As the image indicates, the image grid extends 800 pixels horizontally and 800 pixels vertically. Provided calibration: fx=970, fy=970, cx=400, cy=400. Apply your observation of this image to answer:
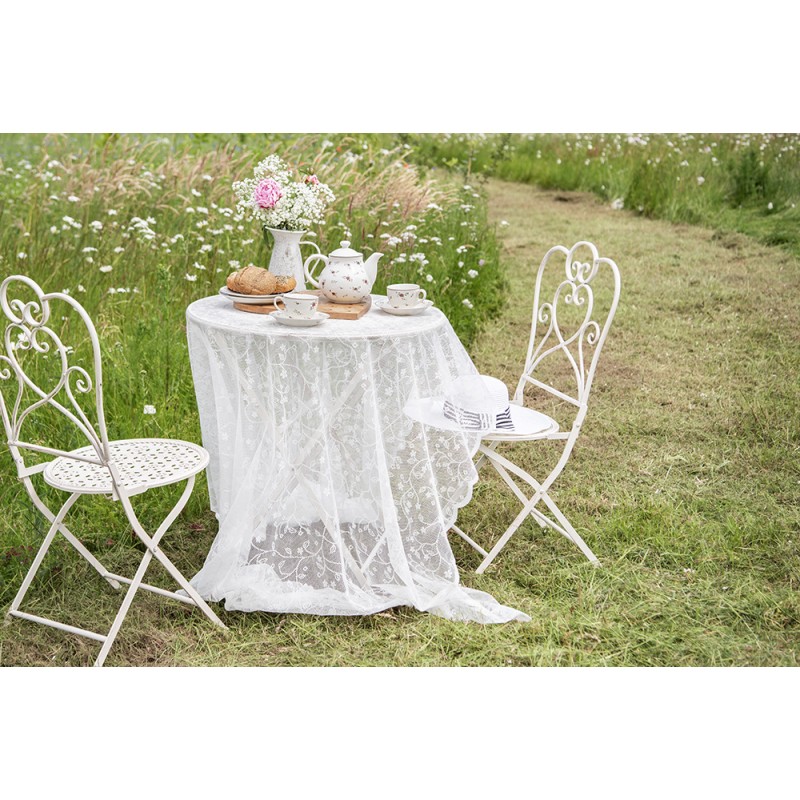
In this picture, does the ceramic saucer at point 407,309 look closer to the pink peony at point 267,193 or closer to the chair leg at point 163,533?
the pink peony at point 267,193

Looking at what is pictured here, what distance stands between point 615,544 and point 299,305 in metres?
1.77

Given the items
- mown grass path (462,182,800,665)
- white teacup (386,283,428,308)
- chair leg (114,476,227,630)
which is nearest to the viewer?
chair leg (114,476,227,630)

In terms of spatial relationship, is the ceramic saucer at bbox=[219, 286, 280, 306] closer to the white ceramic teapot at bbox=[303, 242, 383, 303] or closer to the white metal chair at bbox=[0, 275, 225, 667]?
the white ceramic teapot at bbox=[303, 242, 383, 303]

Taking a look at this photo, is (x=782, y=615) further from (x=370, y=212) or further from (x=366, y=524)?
(x=370, y=212)

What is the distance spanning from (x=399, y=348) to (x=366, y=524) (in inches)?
31.4

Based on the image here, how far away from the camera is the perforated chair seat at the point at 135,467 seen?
3330 mm

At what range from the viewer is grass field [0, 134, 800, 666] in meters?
3.50

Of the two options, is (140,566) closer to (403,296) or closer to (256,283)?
(256,283)

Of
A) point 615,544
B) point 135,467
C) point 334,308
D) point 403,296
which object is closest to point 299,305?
point 334,308

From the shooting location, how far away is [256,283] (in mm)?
3848

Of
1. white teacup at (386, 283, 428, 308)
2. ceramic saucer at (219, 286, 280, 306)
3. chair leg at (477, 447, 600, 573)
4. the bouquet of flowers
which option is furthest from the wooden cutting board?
chair leg at (477, 447, 600, 573)

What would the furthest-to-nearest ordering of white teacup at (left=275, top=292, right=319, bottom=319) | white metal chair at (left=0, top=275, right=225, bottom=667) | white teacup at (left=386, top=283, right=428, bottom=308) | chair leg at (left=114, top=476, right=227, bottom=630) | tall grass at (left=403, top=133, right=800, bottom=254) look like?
tall grass at (left=403, top=133, right=800, bottom=254)
white teacup at (left=386, top=283, right=428, bottom=308)
white teacup at (left=275, top=292, right=319, bottom=319)
chair leg at (left=114, top=476, right=227, bottom=630)
white metal chair at (left=0, top=275, right=225, bottom=667)

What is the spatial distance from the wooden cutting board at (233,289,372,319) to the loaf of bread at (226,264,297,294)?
64 millimetres
